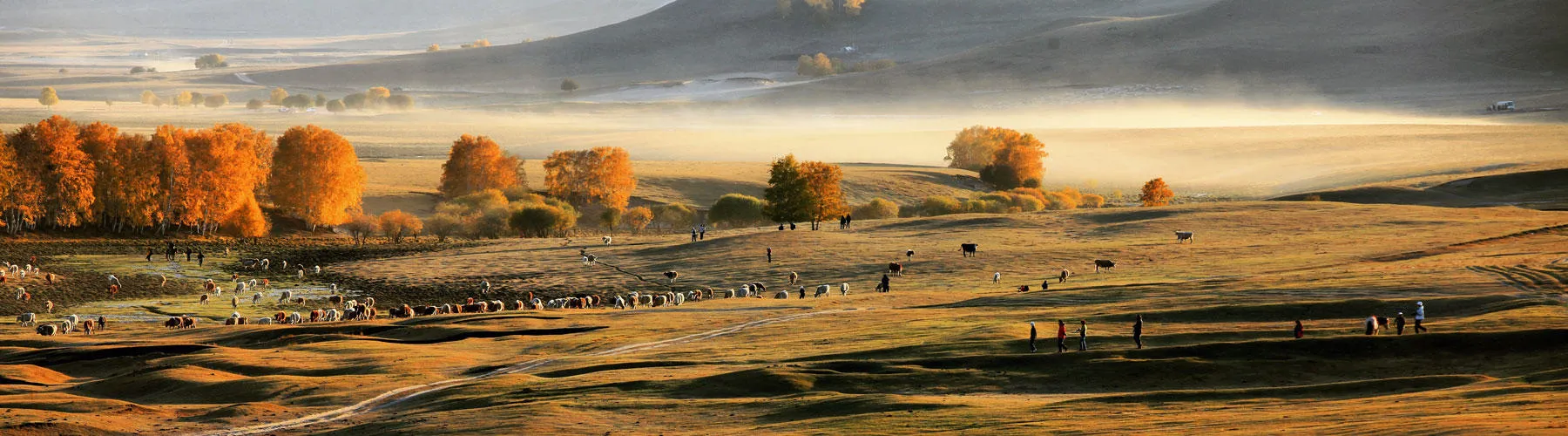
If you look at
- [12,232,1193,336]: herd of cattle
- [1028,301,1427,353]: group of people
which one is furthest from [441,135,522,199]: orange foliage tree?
[1028,301,1427,353]: group of people

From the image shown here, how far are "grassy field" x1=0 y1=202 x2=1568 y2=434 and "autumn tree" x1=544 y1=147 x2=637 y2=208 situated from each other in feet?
151

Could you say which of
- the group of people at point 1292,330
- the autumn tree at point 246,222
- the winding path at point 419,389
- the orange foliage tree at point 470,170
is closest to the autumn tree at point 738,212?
the orange foliage tree at point 470,170

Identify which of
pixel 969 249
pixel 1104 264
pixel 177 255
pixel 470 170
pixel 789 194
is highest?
pixel 470 170

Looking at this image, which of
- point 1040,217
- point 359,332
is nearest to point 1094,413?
point 359,332

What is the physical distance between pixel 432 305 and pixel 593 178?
54.1 meters

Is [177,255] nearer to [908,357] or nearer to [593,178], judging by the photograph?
[593,178]

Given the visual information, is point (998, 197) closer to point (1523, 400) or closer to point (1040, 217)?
point (1040, 217)

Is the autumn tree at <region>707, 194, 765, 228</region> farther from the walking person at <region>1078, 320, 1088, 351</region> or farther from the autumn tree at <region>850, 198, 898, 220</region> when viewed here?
the walking person at <region>1078, 320, 1088, 351</region>

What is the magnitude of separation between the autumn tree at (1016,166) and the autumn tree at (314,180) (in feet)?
224

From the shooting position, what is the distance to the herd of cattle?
5550cm

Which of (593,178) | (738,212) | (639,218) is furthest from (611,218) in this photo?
(738,212)

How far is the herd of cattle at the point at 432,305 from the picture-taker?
55.5 metres

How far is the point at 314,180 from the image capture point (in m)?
99.5

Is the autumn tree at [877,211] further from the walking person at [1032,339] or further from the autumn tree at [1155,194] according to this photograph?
the walking person at [1032,339]
